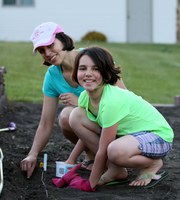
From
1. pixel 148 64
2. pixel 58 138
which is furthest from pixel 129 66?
pixel 58 138

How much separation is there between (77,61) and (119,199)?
98cm

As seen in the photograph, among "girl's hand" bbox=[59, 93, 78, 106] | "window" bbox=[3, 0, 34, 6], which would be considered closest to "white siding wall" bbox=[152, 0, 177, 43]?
"window" bbox=[3, 0, 34, 6]

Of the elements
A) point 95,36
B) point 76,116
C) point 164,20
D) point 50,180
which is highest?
point 76,116

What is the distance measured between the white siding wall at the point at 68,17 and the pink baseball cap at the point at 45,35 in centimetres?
1983

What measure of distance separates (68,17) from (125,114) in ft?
67.4

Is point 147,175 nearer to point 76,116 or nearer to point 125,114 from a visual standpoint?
point 125,114

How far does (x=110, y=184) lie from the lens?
4.62 meters

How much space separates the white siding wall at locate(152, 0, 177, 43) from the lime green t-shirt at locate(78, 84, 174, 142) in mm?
21332

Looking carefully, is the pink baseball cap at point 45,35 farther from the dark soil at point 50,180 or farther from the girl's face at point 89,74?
the dark soil at point 50,180

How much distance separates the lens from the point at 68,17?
24.5 m

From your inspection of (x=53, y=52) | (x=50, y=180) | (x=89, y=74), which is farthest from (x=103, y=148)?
(x=53, y=52)

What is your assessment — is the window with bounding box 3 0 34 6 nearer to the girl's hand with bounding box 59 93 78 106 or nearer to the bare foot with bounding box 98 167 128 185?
the girl's hand with bounding box 59 93 78 106

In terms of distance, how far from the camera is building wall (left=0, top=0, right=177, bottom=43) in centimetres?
2448

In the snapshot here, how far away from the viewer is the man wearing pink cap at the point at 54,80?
4.64 m
